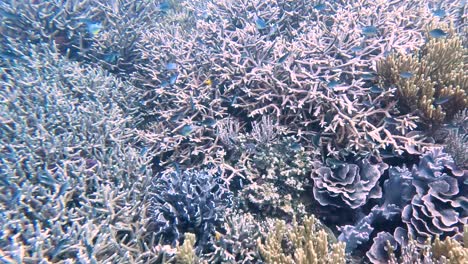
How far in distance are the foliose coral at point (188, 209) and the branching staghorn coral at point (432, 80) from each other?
2742 millimetres

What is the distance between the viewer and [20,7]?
254 inches

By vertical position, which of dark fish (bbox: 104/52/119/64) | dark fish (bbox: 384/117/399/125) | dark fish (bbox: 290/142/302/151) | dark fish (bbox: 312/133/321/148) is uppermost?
dark fish (bbox: 104/52/119/64)

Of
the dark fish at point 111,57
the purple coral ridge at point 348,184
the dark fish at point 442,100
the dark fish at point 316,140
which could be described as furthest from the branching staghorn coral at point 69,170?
the dark fish at point 442,100

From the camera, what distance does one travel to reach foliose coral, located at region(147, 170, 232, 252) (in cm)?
355

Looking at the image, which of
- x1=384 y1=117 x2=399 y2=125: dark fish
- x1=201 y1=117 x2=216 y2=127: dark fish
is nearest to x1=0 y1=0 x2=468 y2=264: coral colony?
x1=384 y1=117 x2=399 y2=125: dark fish

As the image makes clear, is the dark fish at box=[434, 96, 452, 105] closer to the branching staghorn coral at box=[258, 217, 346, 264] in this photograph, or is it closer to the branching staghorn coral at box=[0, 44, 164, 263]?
the branching staghorn coral at box=[258, 217, 346, 264]

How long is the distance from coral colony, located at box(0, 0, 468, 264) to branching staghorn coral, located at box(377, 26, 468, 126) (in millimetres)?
21

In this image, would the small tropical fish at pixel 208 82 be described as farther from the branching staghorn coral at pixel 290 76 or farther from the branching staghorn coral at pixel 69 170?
the branching staghorn coral at pixel 69 170

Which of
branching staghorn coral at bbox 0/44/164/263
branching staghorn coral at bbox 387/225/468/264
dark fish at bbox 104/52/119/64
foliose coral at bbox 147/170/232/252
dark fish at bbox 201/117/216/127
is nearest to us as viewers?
branching staghorn coral at bbox 387/225/468/264

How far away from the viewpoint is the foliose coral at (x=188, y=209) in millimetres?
3551

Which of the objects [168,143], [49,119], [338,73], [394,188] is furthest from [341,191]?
[49,119]

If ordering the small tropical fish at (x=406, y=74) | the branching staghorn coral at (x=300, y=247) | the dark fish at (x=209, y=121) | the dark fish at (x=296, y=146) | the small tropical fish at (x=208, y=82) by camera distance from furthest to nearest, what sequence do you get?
the small tropical fish at (x=208, y=82), the dark fish at (x=209, y=121), the dark fish at (x=296, y=146), the small tropical fish at (x=406, y=74), the branching staghorn coral at (x=300, y=247)

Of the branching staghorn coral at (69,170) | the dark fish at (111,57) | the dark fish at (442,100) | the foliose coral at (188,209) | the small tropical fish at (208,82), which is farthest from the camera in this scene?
the dark fish at (111,57)

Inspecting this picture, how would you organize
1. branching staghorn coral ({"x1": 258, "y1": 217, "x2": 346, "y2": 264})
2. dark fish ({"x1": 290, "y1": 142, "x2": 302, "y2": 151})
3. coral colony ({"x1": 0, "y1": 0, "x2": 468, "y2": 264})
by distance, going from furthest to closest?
dark fish ({"x1": 290, "y1": 142, "x2": 302, "y2": 151}), coral colony ({"x1": 0, "y1": 0, "x2": 468, "y2": 264}), branching staghorn coral ({"x1": 258, "y1": 217, "x2": 346, "y2": 264})
